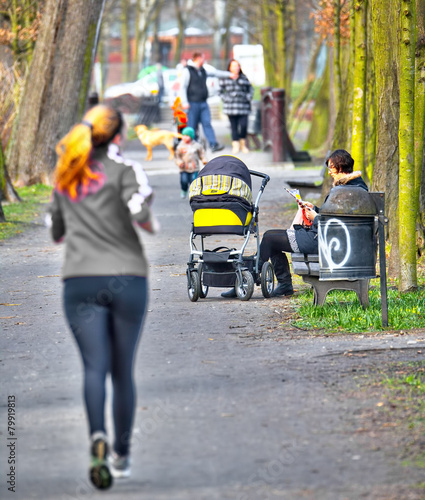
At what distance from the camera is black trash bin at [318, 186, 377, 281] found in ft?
27.2

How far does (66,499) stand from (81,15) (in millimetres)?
18129

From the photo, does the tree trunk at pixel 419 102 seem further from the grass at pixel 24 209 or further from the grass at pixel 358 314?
the grass at pixel 24 209

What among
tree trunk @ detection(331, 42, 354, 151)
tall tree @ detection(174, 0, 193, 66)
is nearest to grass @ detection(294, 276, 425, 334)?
tree trunk @ detection(331, 42, 354, 151)

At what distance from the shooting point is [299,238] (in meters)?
9.52

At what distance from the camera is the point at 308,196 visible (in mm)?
17906

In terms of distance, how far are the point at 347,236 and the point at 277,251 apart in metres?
1.87

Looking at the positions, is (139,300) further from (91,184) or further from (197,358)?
(197,358)

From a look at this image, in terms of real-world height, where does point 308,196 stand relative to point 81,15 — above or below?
below

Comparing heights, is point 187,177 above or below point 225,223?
below

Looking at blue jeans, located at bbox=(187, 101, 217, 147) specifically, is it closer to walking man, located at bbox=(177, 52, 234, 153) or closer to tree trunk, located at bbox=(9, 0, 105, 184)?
walking man, located at bbox=(177, 52, 234, 153)

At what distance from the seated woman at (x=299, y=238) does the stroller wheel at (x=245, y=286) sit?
0.19 metres

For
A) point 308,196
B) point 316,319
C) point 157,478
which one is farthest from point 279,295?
point 308,196

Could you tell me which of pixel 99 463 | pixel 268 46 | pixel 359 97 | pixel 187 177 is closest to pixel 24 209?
pixel 187 177

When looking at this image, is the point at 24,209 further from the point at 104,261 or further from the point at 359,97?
the point at 104,261
